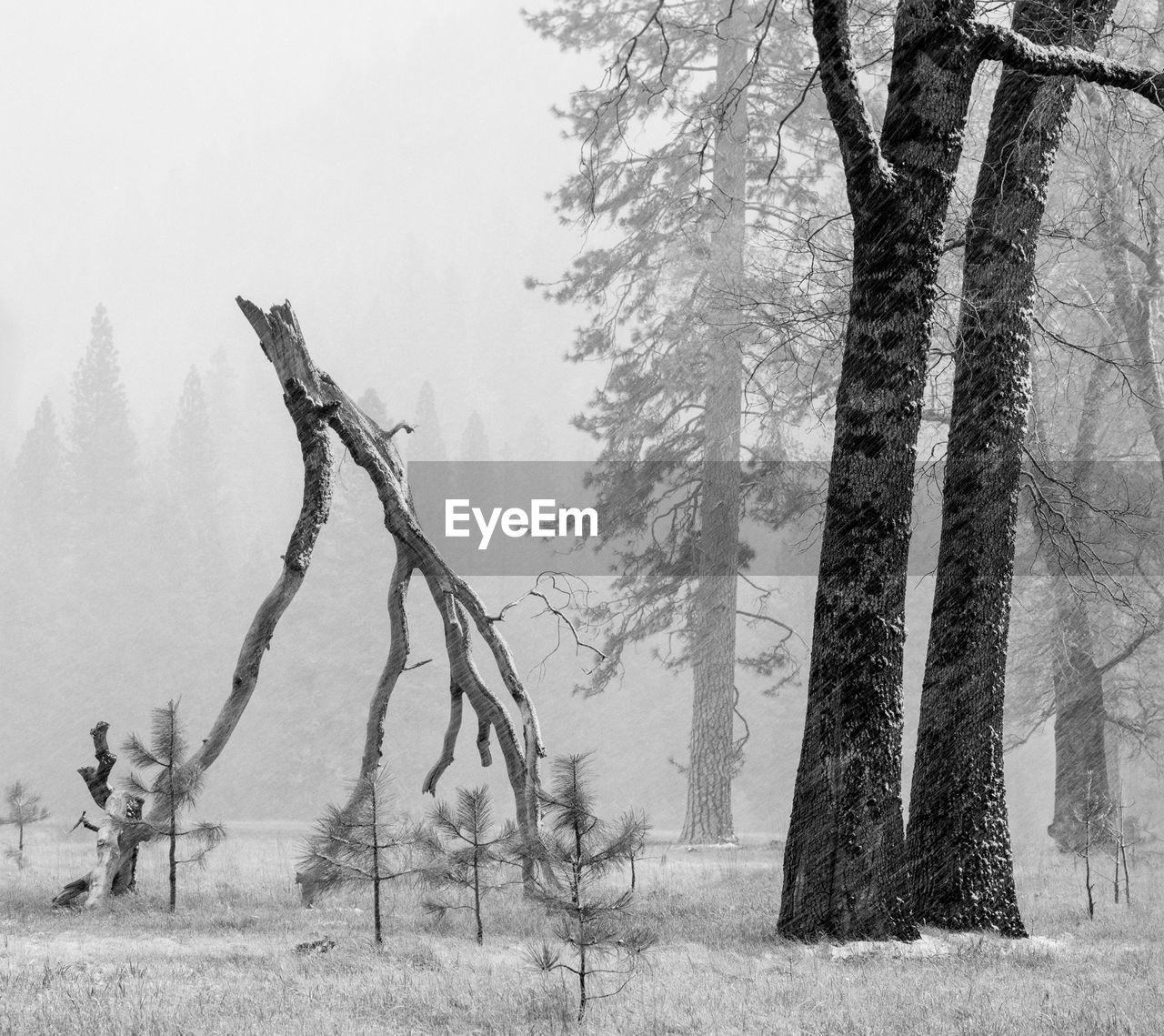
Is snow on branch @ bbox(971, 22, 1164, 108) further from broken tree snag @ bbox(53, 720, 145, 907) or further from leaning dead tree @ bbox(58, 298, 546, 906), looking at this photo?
broken tree snag @ bbox(53, 720, 145, 907)

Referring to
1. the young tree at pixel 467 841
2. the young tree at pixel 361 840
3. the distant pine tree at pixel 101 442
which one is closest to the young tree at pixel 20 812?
the young tree at pixel 361 840

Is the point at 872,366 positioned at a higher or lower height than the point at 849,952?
higher

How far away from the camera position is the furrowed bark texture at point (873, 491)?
711 cm

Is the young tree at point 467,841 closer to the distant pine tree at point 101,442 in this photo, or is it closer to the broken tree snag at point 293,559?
the broken tree snag at point 293,559

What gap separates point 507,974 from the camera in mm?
6461

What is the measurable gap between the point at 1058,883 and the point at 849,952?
6578 mm

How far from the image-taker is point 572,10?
1847 cm

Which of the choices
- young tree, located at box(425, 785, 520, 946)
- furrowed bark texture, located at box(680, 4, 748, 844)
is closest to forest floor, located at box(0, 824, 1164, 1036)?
young tree, located at box(425, 785, 520, 946)

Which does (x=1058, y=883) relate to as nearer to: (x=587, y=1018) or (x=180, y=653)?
(x=587, y=1018)

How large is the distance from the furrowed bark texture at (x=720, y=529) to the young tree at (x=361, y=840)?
29.9 ft

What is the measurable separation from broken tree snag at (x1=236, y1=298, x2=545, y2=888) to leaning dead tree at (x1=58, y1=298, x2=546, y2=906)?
1 cm

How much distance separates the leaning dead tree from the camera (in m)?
9.25

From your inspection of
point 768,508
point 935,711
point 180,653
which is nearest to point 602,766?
point 180,653

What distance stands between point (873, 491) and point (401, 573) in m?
4.34
